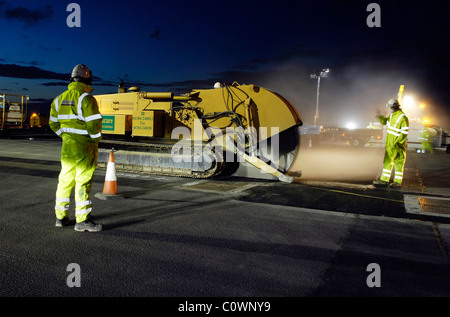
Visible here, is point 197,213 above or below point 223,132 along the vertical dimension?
below

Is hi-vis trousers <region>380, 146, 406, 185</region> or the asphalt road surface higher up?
hi-vis trousers <region>380, 146, 406, 185</region>

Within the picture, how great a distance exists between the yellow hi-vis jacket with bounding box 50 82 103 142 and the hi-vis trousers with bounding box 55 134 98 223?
102 millimetres

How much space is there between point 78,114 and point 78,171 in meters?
0.75

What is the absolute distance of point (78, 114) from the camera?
4.82 meters

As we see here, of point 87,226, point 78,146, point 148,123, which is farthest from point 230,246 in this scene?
point 148,123

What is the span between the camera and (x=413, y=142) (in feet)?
80.3

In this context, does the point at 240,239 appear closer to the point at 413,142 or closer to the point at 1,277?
the point at 1,277

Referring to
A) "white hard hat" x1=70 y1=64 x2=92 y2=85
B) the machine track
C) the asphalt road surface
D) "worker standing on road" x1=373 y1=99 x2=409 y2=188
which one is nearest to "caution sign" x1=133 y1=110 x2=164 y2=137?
the machine track

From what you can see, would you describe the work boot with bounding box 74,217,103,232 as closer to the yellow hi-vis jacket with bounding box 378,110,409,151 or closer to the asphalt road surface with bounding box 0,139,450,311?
the asphalt road surface with bounding box 0,139,450,311

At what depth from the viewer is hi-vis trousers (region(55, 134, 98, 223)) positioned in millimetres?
4793

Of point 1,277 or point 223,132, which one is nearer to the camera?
point 1,277

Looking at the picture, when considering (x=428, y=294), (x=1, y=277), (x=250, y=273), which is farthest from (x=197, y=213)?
(x=428, y=294)

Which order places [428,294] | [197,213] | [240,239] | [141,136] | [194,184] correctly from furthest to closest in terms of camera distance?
[141,136]
[194,184]
[197,213]
[240,239]
[428,294]
